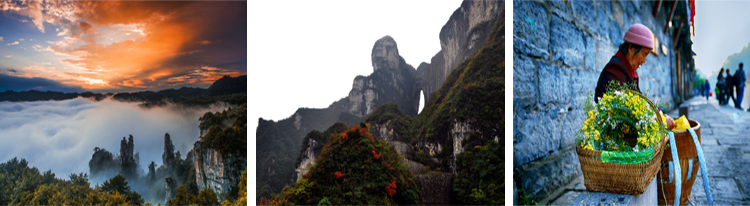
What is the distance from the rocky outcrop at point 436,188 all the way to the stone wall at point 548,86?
1216 mm

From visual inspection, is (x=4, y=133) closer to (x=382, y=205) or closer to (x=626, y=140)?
(x=382, y=205)

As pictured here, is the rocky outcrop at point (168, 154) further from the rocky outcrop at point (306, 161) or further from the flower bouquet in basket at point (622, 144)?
the flower bouquet in basket at point (622, 144)

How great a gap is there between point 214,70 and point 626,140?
4238mm

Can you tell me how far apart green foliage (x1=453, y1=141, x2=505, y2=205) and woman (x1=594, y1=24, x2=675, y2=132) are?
1.48 metres

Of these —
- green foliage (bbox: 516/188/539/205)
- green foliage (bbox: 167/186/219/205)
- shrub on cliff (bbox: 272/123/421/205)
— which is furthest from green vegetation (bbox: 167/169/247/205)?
green foliage (bbox: 516/188/539/205)

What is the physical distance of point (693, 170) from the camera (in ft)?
7.55

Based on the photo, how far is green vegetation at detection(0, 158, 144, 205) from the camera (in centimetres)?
303

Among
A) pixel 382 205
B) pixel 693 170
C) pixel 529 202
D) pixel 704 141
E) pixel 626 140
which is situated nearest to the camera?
pixel 626 140

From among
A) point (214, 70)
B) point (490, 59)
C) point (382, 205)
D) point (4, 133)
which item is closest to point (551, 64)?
point (490, 59)

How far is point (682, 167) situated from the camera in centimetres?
224

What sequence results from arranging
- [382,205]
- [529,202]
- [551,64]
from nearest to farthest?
[529,202] → [551,64] → [382,205]

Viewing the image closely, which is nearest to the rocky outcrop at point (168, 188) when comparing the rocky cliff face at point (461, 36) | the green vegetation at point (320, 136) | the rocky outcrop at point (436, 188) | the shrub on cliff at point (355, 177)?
the shrub on cliff at point (355, 177)

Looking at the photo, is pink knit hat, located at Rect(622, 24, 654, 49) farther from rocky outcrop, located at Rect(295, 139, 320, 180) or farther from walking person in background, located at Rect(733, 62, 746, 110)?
rocky outcrop, located at Rect(295, 139, 320, 180)

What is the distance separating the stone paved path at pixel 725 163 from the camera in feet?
8.32
